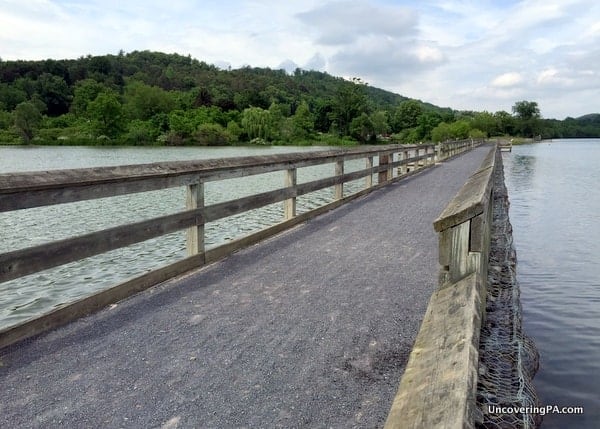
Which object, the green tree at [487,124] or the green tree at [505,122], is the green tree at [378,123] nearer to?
the green tree at [487,124]

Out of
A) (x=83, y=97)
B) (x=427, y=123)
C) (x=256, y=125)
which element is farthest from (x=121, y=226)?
(x=427, y=123)

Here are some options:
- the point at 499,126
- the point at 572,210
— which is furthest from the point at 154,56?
the point at 572,210

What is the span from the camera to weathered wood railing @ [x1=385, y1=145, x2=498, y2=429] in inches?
55.3

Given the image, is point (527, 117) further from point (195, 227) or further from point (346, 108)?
point (195, 227)

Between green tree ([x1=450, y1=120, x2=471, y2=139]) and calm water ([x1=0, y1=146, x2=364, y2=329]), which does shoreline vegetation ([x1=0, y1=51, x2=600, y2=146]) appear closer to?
green tree ([x1=450, y1=120, x2=471, y2=139])

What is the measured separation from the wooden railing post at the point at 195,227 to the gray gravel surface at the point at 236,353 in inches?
11.8

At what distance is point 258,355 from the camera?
2.98 meters

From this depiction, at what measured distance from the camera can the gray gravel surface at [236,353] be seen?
2.38 metres

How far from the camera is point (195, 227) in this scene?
498cm

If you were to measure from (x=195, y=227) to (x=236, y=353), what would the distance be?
2.21 metres

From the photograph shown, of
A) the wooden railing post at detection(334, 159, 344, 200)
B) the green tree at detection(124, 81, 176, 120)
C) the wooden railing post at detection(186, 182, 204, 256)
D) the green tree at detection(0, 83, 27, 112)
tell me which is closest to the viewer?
the wooden railing post at detection(186, 182, 204, 256)

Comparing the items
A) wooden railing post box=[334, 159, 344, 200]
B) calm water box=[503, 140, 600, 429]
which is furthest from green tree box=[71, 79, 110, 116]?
calm water box=[503, 140, 600, 429]

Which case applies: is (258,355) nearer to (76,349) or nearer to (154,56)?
(76,349)

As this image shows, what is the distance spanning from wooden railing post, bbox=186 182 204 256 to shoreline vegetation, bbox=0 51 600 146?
8471 centimetres
